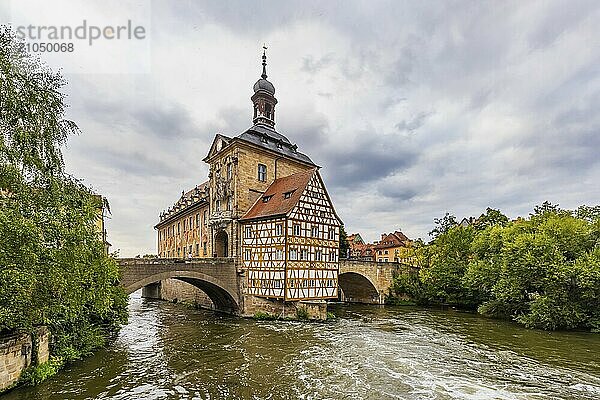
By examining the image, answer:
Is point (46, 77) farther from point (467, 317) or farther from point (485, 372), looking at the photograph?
point (467, 317)

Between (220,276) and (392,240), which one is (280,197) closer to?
(220,276)

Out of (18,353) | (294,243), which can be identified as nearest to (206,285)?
(294,243)

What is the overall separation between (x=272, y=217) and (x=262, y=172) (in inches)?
198

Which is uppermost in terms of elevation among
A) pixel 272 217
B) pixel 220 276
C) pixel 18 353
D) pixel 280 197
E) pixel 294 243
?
pixel 280 197

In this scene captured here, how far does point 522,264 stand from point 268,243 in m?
14.2

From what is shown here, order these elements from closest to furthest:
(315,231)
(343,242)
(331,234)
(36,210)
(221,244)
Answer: (36,210), (315,231), (331,234), (221,244), (343,242)

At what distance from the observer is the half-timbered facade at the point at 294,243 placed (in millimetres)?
22656

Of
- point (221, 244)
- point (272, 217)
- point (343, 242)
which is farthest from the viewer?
point (343, 242)

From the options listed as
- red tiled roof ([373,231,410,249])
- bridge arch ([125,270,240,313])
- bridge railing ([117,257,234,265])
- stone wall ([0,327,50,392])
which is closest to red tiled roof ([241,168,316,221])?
bridge railing ([117,257,234,265])

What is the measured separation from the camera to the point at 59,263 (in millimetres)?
9797

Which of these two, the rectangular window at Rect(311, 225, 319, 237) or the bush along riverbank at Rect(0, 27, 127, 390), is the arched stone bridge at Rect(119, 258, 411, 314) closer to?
the rectangular window at Rect(311, 225, 319, 237)

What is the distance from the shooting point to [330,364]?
524 inches

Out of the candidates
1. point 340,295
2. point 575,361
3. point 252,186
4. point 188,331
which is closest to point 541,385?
point 575,361

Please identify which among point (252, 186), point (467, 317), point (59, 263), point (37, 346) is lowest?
point (467, 317)
